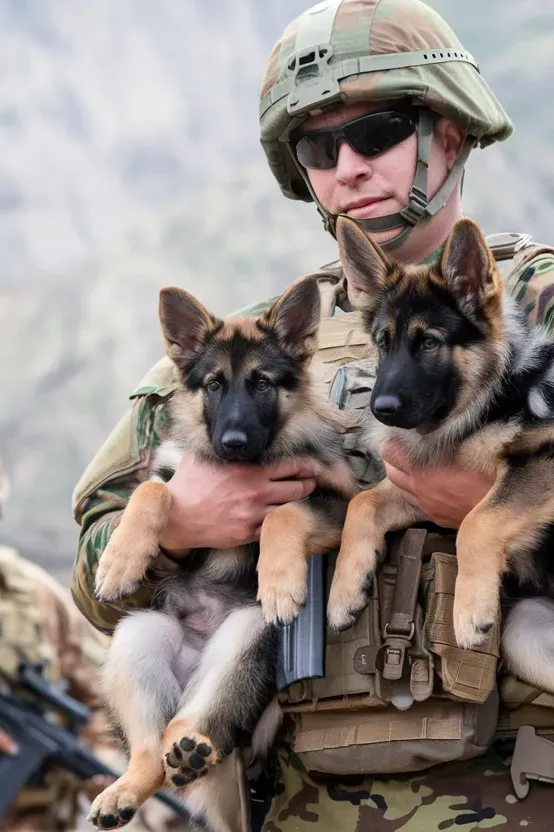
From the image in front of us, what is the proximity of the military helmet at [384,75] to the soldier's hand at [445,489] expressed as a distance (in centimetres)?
96

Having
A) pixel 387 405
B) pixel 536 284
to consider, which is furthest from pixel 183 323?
pixel 536 284

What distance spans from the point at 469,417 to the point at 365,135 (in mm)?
1123

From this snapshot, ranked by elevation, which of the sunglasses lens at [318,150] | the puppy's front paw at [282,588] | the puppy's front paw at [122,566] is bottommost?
the puppy's front paw at [282,588]

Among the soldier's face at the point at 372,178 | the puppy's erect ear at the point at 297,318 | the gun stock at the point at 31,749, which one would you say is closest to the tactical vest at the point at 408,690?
the puppy's erect ear at the point at 297,318

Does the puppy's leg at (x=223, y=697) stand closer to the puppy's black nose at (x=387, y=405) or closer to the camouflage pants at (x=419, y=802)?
the camouflage pants at (x=419, y=802)

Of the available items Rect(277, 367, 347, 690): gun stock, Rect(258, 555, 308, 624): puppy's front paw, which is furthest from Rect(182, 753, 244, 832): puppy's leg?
Rect(258, 555, 308, 624): puppy's front paw

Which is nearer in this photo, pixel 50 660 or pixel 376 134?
pixel 376 134

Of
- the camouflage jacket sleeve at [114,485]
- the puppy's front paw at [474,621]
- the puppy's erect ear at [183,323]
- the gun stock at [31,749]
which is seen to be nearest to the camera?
the puppy's front paw at [474,621]

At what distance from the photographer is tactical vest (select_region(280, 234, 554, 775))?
97.8 inches

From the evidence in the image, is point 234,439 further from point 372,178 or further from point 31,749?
point 31,749

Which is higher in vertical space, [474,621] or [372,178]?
[372,178]

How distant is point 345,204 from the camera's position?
329 cm

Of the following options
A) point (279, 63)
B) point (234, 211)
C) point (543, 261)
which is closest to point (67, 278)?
point (234, 211)

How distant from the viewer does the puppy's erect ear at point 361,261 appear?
2787mm
